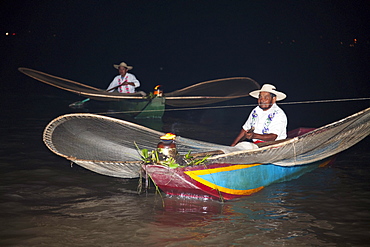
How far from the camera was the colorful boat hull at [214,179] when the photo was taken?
4359mm

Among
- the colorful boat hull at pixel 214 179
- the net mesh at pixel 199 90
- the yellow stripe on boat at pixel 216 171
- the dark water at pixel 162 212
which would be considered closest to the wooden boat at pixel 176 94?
the net mesh at pixel 199 90

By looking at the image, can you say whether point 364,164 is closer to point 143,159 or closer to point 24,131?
point 143,159

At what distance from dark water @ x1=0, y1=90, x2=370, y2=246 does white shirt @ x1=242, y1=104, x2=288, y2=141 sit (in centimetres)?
66

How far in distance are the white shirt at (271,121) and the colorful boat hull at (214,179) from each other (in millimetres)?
453

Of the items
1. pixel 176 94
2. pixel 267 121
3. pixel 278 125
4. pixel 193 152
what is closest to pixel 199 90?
pixel 176 94

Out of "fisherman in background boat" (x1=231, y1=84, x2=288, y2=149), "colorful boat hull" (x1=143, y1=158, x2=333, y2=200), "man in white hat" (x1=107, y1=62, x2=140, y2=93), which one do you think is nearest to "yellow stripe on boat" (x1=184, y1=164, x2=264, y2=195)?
"colorful boat hull" (x1=143, y1=158, x2=333, y2=200)

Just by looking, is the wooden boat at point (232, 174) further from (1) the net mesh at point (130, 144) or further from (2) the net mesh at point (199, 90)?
(2) the net mesh at point (199, 90)

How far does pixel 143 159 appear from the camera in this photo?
447 cm

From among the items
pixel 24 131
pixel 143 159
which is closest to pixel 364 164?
pixel 143 159

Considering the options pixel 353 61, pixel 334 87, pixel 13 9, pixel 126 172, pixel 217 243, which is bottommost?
pixel 217 243

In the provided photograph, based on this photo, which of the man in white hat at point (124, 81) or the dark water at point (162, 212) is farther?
the man in white hat at point (124, 81)

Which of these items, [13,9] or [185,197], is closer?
[185,197]

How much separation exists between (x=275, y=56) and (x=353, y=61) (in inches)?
198

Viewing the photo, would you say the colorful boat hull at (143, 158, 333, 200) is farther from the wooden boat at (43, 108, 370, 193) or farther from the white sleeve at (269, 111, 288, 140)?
the white sleeve at (269, 111, 288, 140)
